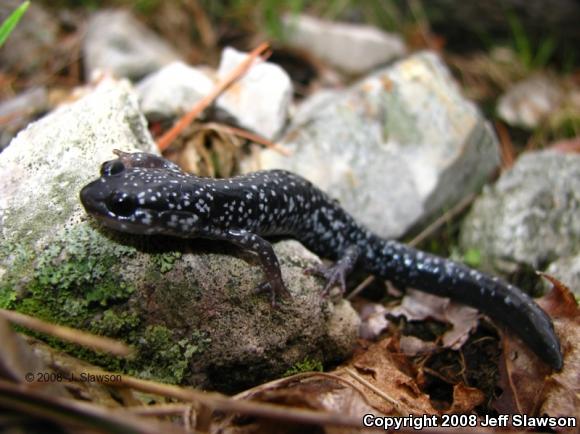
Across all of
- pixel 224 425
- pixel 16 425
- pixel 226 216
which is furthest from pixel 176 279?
pixel 16 425

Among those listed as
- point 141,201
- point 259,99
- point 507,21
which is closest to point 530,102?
point 507,21

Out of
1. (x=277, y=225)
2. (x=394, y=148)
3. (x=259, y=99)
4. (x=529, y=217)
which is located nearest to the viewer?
(x=277, y=225)

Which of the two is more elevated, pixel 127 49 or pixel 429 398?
pixel 127 49

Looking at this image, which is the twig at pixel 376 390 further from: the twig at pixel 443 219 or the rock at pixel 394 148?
the twig at pixel 443 219

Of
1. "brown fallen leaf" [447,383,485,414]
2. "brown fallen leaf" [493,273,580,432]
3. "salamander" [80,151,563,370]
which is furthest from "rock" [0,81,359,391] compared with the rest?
"brown fallen leaf" [493,273,580,432]

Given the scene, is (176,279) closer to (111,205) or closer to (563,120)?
(111,205)

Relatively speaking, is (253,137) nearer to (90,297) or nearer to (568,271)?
(90,297)

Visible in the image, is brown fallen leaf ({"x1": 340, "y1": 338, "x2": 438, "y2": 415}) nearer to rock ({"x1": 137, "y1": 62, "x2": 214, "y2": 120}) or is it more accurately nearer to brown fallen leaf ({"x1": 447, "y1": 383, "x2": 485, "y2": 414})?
brown fallen leaf ({"x1": 447, "y1": 383, "x2": 485, "y2": 414})
